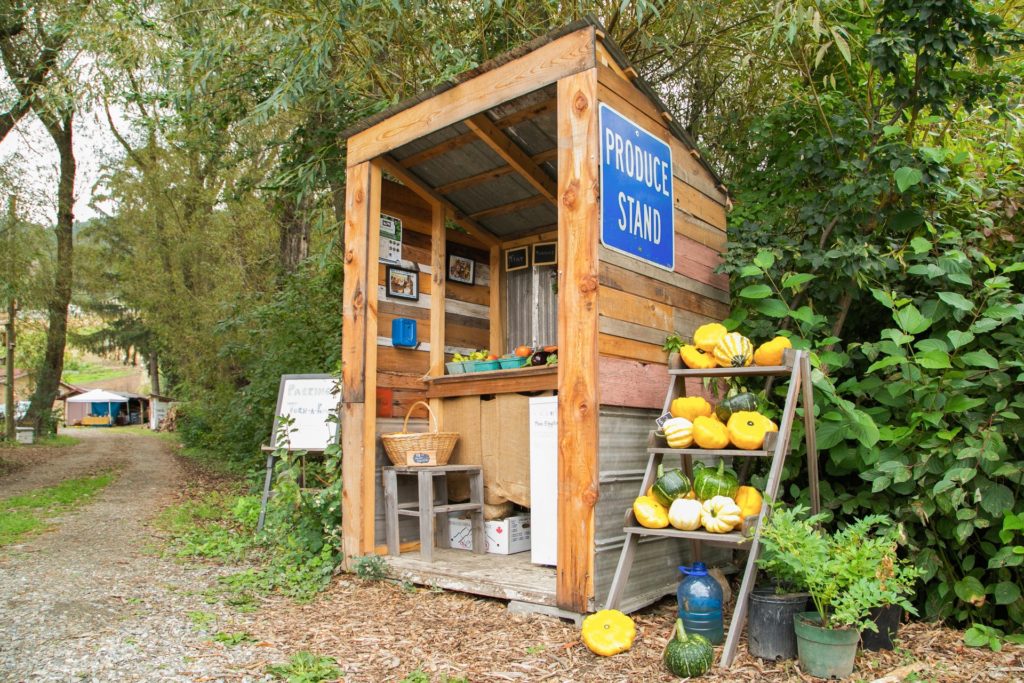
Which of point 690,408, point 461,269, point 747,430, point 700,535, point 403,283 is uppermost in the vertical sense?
point 461,269

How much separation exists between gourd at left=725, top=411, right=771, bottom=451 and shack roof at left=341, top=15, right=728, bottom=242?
1.87 m

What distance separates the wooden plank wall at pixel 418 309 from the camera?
15.8 ft

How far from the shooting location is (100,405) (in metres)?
40.9

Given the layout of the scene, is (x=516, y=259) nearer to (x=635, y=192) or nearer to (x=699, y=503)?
(x=635, y=192)

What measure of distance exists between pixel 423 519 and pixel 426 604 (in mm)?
659

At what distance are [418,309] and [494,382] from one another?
874mm

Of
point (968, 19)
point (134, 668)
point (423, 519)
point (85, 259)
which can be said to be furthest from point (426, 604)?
point (85, 259)

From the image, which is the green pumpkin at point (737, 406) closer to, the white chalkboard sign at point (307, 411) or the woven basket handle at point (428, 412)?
the woven basket handle at point (428, 412)

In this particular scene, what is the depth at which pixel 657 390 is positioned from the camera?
3.81 meters

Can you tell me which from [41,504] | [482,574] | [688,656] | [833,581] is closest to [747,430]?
[833,581]

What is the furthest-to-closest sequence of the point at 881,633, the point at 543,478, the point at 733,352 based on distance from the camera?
the point at 543,478 < the point at 733,352 < the point at 881,633

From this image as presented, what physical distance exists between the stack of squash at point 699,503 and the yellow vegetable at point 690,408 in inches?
10.4

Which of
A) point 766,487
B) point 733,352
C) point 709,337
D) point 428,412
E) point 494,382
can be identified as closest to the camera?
point 766,487

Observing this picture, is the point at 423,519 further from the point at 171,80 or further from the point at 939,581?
the point at 171,80
